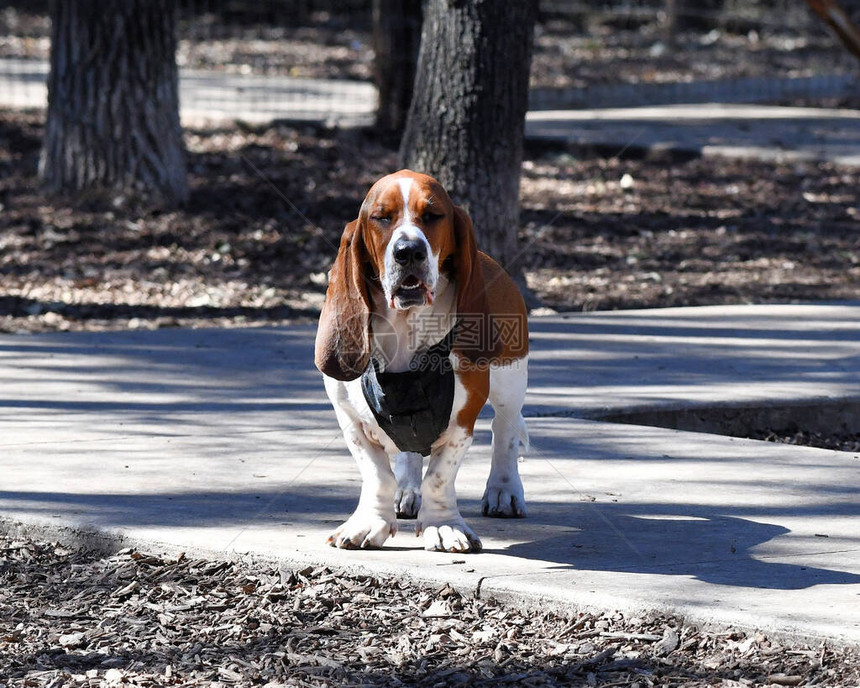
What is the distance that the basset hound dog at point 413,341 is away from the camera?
3863 mm

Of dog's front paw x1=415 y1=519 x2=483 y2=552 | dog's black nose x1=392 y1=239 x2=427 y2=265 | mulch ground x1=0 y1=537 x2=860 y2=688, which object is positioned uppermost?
dog's black nose x1=392 y1=239 x2=427 y2=265

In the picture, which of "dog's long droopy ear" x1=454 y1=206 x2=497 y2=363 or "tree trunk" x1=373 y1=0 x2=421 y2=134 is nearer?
"dog's long droopy ear" x1=454 y1=206 x2=497 y2=363

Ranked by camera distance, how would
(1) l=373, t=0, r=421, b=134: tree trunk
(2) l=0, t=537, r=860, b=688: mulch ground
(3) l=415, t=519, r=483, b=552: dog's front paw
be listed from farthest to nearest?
(1) l=373, t=0, r=421, b=134: tree trunk, (3) l=415, t=519, r=483, b=552: dog's front paw, (2) l=0, t=537, r=860, b=688: mulch ground

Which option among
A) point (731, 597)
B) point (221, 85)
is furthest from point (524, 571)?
point (221, 85)

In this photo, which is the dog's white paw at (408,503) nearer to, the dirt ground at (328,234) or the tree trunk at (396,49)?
the dirt ground at (328,234)

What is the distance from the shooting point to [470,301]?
4035mm

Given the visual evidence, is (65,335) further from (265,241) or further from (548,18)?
(548,18)

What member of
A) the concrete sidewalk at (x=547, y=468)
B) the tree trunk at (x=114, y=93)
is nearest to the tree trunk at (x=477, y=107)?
the concrete sidewalk at (x=547, y=468)

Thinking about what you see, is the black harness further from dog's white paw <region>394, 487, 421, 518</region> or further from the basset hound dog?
dog's white paw <region>394, 487, 421, 518</region>

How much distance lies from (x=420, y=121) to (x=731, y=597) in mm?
4694

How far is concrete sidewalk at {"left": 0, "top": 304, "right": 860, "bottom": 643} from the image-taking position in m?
4.04

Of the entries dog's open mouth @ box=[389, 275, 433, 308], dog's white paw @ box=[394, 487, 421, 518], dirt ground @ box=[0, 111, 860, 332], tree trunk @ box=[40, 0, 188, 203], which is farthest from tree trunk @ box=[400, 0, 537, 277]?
dog's open mouth @ box=[389, 275, 433, 308]

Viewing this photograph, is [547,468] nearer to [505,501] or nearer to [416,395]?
[505,501]

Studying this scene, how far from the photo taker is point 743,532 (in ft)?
14.5
